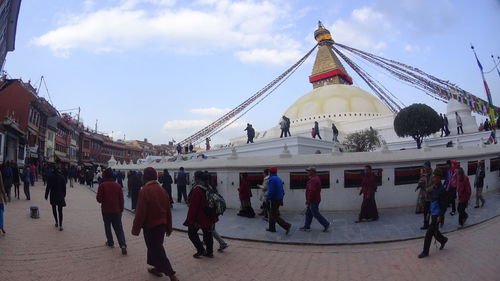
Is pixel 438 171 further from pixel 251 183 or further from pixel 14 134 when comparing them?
pixel 14 134

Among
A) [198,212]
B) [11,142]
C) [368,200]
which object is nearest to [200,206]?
[198,212]

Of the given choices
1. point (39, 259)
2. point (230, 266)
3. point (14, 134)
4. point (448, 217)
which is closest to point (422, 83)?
point (448, 217)

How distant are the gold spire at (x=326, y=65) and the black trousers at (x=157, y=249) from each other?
4777cm

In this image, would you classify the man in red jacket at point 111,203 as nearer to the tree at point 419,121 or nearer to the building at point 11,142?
the building at point 11,142

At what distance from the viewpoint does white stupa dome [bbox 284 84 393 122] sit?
1567 inches

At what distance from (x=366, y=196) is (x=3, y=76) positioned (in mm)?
36404

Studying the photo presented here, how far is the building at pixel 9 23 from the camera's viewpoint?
20.5 meters

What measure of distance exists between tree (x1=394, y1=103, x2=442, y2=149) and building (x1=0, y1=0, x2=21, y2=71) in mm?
26382

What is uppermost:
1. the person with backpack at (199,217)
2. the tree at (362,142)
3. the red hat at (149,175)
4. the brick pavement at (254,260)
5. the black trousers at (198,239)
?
the tree at (362,142)

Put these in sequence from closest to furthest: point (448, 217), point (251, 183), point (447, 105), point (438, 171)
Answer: point (438, 171)
point (448, 217)
point (251, 183)
point (447, 105)

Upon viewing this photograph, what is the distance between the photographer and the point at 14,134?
941 inches

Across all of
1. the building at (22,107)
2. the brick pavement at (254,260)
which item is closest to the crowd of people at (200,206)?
the brick pavement at (254,260)

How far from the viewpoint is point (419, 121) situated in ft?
72.3

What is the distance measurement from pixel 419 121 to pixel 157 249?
21.9 metres
